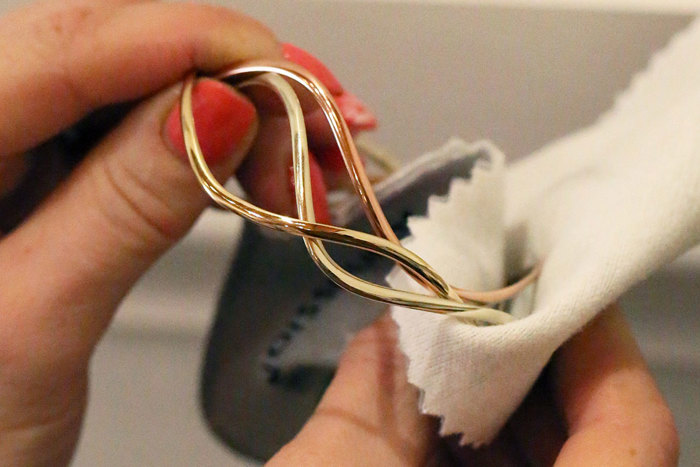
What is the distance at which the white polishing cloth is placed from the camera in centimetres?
16

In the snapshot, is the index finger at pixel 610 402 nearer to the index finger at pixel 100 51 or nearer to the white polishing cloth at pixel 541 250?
the white polishing cloth at pixel 541 250

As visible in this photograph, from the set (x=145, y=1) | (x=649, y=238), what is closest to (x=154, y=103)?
(x=145, y=1)

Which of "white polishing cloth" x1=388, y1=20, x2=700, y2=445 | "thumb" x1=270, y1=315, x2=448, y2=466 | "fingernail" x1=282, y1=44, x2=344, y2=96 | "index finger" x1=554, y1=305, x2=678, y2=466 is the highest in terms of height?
"fingernail" x1=282, y1=44, x2=344, y2=96

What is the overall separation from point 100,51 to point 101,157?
0.04 metres

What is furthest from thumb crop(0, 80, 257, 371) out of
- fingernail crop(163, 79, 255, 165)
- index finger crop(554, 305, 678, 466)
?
index finger crop(554, 305, 678, 466)

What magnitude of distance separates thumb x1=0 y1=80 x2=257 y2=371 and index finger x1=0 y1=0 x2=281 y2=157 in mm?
12

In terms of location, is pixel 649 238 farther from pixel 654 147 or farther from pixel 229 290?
pixel 229 290

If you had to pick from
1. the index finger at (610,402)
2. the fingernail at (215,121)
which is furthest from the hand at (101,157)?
the index finger at (610,402)

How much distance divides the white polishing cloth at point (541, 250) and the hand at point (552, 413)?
0.06ft

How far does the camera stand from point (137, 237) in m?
0.21

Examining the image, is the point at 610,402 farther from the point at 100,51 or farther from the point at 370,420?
the point at 100,51

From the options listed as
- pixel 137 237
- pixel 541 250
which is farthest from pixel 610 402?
pixel 137 237

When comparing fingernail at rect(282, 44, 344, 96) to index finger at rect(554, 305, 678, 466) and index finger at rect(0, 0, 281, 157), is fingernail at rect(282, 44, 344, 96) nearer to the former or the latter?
index finger at rect(0, 0, 281, 157)

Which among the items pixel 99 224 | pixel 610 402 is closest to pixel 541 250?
pixel 610 402
